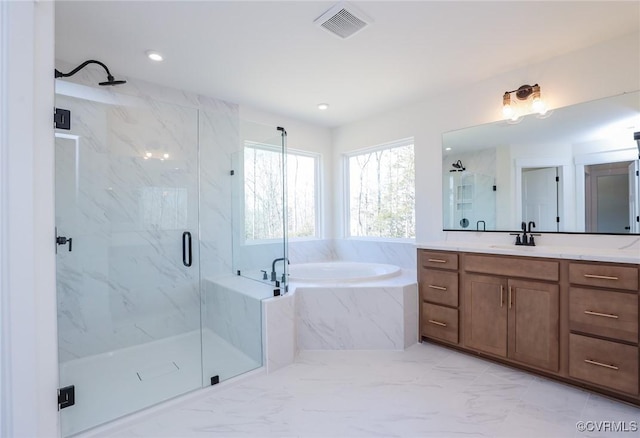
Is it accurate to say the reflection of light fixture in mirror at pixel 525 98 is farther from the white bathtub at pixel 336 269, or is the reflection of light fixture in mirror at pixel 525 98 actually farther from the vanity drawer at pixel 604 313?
the white bathtub at pixel 336 269

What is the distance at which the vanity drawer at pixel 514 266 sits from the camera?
2.11 m

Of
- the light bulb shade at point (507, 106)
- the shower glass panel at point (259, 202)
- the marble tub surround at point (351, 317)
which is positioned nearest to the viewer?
the light bulb shade at point (507, 106)

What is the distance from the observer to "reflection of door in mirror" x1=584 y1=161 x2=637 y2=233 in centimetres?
215

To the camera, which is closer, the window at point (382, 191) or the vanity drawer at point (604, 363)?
the vanity drawer at point (604, 363)

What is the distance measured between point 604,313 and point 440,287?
3.50 ft

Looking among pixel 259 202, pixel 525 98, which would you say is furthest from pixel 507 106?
pixel 259 202

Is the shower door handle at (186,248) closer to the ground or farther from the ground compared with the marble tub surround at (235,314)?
farther from the ground

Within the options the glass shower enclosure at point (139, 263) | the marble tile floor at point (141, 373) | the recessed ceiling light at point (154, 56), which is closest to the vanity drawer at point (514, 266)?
the glass shower enclosure at point (139, 263)

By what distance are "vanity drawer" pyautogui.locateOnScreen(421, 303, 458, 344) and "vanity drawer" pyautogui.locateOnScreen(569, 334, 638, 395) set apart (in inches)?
30.8

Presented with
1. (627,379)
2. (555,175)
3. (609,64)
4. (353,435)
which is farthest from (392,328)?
(609,64)

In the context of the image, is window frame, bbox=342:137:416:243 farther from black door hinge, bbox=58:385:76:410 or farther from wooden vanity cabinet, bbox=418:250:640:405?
black door hinge, bbox=58:385:76:410

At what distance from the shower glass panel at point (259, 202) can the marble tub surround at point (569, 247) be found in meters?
1.38

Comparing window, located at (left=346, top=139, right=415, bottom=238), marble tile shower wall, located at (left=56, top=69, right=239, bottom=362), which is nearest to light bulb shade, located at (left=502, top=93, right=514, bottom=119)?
window, located at (left=346, top=139, right=415, bottom=238)

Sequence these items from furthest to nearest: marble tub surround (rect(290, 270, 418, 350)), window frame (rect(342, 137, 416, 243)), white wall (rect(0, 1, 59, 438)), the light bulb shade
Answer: window frame (rect(342, 137, 416, 243)) → marble tub surround (rect(290, 270, 418, 350)) → the light bulb shade → white wall (rect(0, 1, 59, 438))
